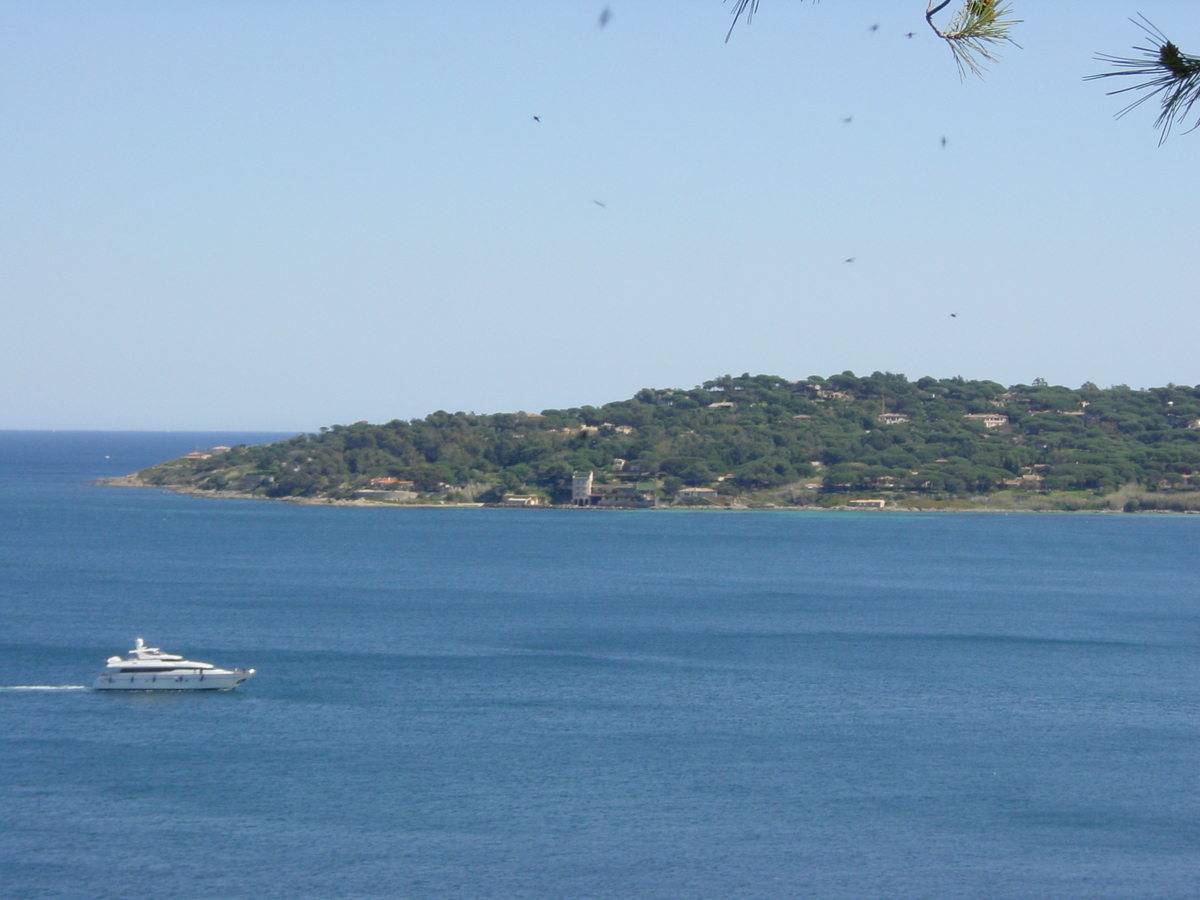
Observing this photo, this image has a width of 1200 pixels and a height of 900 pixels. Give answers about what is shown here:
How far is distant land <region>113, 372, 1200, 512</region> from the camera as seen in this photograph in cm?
9388

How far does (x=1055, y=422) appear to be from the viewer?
106 m

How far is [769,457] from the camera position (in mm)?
99750

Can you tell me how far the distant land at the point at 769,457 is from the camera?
308 feet

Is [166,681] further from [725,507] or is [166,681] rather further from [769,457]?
[769,457]

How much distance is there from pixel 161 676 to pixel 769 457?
7513 cm

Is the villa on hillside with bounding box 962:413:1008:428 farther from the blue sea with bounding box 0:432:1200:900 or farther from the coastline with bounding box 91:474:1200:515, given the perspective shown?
the blue sea with bounding box 0:432:1200:900

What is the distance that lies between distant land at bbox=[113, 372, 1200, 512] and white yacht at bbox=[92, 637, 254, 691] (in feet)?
214

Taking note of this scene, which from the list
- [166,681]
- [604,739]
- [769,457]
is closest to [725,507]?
[769,457]

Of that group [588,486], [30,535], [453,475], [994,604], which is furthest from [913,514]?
[30,535]

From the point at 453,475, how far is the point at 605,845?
3164 inches

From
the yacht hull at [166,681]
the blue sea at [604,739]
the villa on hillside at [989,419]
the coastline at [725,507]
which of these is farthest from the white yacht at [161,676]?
the villa on hillside at [989,419]

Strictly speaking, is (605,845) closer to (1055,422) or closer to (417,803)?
(417,803)

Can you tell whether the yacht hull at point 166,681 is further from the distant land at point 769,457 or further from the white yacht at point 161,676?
the distant land at point 769,457

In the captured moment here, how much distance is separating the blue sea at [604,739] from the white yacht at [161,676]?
1.24ft
